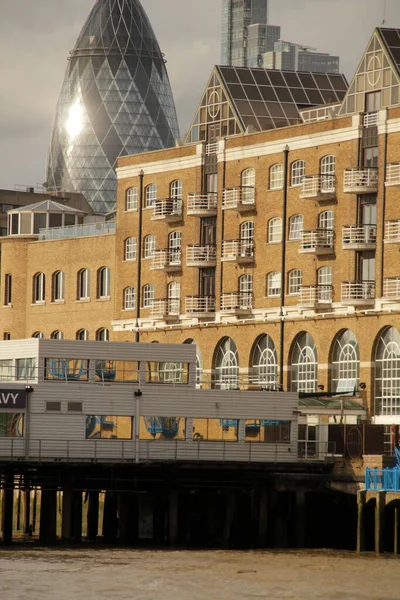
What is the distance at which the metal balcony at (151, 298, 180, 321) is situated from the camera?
121 meters

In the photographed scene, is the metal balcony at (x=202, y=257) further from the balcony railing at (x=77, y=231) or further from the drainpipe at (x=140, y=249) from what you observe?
the balcony railing at (x=77, y=231)

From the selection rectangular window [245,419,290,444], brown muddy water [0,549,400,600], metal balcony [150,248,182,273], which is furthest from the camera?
metal balcony [150,248,182,273]

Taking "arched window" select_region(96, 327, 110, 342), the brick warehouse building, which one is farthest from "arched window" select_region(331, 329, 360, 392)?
"arched window" select_region(96, 327, 110, 342)

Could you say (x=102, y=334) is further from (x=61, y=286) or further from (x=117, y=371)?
(x=117, y=371)

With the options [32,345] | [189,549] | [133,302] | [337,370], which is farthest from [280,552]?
[133,302]

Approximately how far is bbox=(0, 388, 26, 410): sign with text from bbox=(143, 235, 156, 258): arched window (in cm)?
4324

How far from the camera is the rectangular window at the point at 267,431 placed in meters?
87.9

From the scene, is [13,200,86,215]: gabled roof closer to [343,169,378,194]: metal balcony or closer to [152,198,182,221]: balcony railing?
[152,198,182,221]: balcony railing

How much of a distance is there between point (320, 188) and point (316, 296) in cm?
664

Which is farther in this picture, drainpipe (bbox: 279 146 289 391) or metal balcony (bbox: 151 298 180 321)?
metal balcony (bbox: 151 298 180 321)

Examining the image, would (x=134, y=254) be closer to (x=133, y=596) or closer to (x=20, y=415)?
(x=20, y=415)

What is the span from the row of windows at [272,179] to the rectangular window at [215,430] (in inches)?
1035

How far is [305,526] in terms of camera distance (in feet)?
273

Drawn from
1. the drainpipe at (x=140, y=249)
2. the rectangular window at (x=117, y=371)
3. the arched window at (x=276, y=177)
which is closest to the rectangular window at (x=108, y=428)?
the rectangular window at (x=117, y=371)
